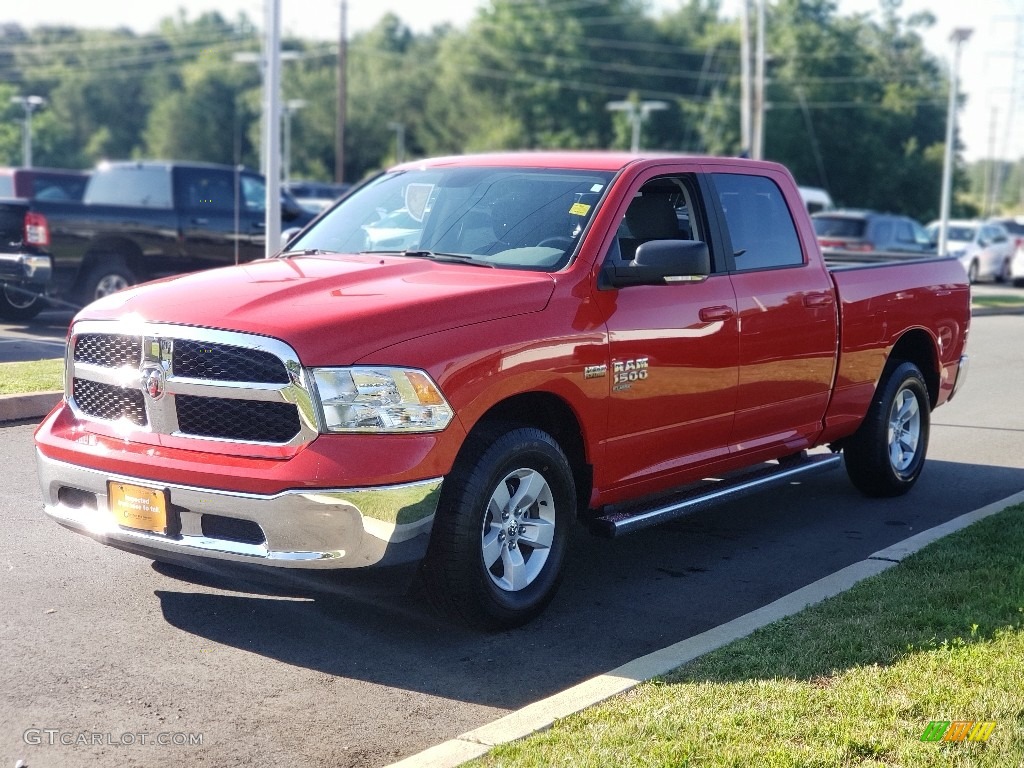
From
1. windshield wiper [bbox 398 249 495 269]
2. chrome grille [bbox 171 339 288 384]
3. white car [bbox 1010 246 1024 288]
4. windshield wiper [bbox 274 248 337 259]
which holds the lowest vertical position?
white car [bbox 1010 246 1024 288]

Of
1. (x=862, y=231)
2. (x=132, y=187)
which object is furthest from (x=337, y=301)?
(x=862, y=231)

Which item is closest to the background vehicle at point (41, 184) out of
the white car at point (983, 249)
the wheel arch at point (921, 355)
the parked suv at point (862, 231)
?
the wheel arch at point (921, 355)

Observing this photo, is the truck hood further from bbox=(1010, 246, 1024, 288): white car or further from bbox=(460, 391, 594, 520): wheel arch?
bbox=(1010, 246, 1024, 288): white car

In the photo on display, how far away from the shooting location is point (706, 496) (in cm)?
630

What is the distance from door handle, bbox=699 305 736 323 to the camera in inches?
244

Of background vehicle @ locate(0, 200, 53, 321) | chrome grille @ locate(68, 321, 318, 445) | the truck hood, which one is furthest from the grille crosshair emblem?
background vehicle @ locate(0, 200, 53, 321)

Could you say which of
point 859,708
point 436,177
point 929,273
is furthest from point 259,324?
point 929,273

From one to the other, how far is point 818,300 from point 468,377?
2833 mm

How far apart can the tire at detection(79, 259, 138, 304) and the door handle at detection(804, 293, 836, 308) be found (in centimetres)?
1062

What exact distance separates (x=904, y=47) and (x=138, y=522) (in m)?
97.6

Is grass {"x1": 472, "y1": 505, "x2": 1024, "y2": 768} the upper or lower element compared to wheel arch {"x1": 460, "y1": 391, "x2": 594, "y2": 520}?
lower

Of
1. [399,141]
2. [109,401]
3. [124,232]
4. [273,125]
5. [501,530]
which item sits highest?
[273,125]

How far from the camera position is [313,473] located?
4.63 m

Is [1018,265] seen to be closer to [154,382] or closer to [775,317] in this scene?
[775,317]
